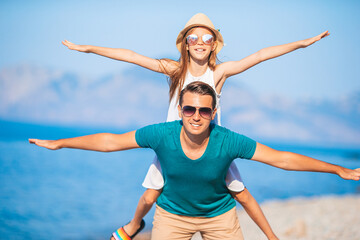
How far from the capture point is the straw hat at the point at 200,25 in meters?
4.70

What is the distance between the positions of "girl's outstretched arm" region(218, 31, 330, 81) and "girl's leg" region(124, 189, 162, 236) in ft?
4.67

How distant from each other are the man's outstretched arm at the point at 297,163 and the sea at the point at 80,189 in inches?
335

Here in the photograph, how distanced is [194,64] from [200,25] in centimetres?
43

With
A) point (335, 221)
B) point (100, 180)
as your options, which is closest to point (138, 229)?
point (335, 221)

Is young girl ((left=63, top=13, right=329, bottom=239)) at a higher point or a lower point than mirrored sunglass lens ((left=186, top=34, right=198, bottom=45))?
lower

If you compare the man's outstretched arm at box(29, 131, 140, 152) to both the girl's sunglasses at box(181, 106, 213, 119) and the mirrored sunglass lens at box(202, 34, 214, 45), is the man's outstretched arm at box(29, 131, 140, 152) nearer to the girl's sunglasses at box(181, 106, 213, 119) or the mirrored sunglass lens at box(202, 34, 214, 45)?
the girl's sunglasses at box(181, 106, 213, 119)

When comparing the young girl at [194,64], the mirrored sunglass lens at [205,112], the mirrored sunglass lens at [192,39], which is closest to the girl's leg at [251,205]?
the young girl at [194,64]

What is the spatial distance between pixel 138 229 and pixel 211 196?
49.6 inches

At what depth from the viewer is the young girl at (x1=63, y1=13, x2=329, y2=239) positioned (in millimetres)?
4449

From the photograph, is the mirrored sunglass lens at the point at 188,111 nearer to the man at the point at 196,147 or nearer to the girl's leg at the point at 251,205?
the man at the point at 196,147

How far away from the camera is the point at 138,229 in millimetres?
4863

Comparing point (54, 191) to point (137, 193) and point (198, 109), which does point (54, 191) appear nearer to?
point (137, 193)

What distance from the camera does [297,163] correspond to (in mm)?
3746

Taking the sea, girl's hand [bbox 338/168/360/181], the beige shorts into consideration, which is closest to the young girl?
the beige shorts
